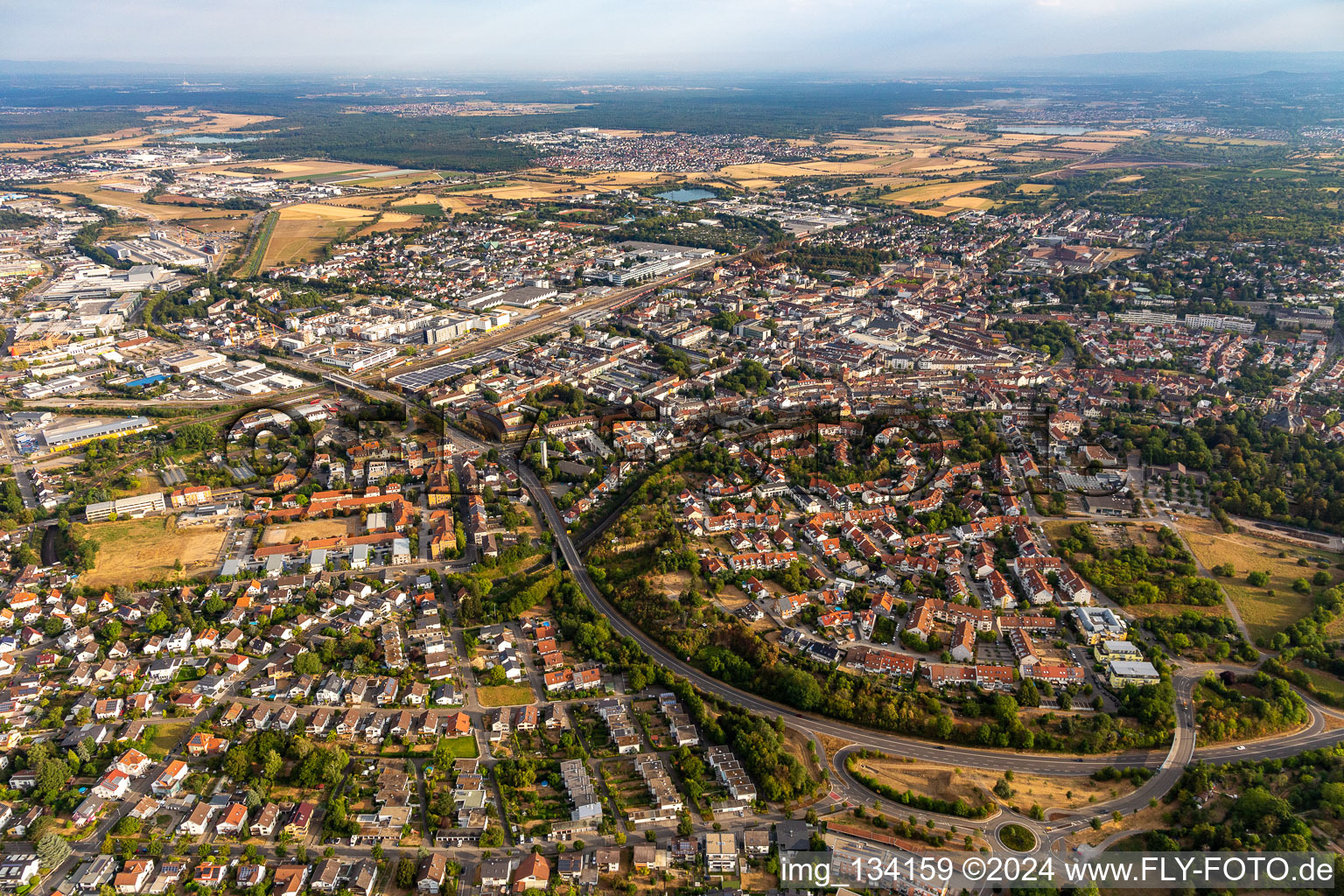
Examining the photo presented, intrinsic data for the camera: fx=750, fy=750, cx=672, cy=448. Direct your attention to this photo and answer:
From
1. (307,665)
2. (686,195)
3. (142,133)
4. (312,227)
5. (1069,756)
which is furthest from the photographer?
(142,133)

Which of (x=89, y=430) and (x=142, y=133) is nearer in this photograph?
(x=89, y=430)

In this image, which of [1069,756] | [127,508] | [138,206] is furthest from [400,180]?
[1069,756]

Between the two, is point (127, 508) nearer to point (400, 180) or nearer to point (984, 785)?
point (984, 785)

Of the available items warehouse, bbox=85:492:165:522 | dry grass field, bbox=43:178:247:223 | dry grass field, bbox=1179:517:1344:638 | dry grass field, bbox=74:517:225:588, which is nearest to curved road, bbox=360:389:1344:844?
dry grass field, bbox=1179:517:1344:638

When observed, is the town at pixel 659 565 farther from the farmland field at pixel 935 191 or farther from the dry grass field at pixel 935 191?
the farmland field at pixel 935 191

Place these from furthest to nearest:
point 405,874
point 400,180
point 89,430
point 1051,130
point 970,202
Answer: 1. point 1051,130
2. point 400,180
3. point 970,202
4. point 89,430
5. point 405,874

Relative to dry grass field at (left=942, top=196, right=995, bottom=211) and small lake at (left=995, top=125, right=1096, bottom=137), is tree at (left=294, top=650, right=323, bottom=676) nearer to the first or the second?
dry grass field at (left=942, top=196, right=995, bottom=211)

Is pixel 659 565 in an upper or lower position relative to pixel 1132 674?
upper

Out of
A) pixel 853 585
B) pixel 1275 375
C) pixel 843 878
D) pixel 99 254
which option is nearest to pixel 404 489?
pixel 853 585
